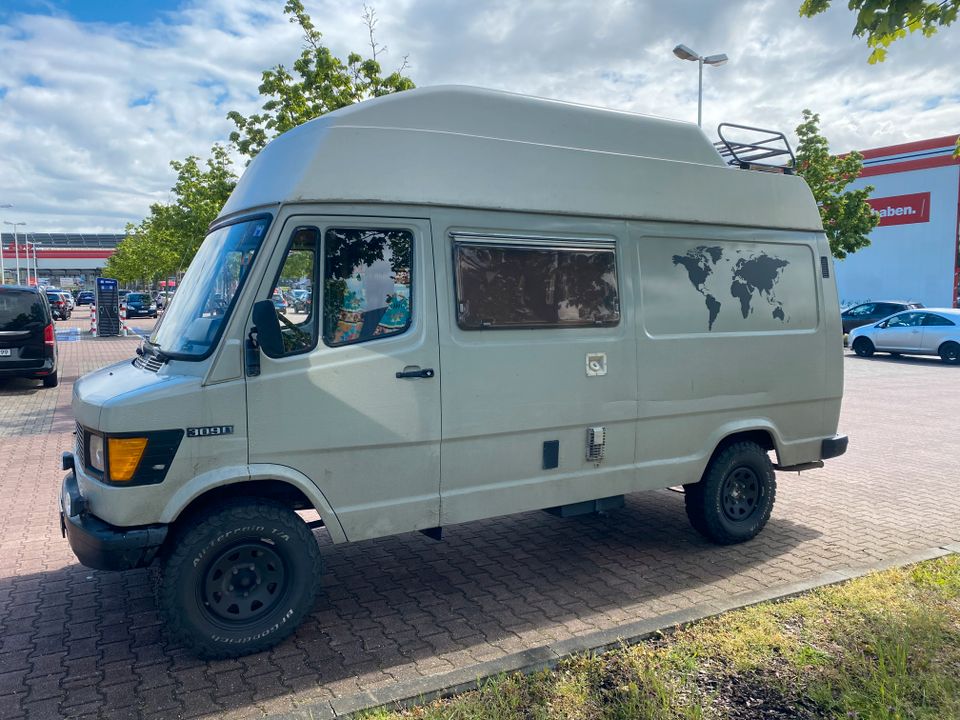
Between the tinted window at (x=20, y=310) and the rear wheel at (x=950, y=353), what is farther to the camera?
the rear wheel at (x=950, y=353)

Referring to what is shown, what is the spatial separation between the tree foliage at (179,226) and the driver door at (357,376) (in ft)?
29.4

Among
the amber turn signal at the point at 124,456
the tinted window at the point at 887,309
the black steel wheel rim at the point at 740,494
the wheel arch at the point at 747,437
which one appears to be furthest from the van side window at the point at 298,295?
the tinted window at the point at 887,309

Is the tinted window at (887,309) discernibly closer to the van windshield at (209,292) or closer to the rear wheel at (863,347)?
the rear wheel at (863,347)

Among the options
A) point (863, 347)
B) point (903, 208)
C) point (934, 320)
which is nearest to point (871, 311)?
point (863, 347)

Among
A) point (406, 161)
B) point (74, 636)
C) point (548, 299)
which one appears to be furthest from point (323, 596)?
point (406, 161)

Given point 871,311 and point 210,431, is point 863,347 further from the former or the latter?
point 210,431

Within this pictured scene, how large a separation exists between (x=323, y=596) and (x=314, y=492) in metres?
1.13

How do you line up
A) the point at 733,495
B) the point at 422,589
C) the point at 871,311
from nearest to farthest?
1. the point at 422,589
2. the point at 733,495
3. the point at 871,311

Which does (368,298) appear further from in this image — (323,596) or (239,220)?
(323,596)

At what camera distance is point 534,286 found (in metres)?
4.76

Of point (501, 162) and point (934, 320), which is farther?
point (934, 320)

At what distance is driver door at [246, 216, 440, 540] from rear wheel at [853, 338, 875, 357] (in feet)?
70.8

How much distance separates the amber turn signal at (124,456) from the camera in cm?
368

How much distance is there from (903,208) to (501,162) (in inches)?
1469
